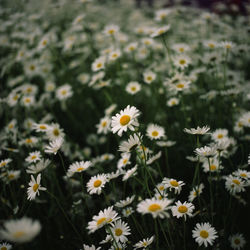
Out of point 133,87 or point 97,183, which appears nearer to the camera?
point 97,183

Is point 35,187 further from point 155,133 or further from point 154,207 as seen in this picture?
point 155,133

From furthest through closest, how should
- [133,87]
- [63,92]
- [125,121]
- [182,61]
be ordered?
[63,92]
[133,87]
[182,61]
[125,121]

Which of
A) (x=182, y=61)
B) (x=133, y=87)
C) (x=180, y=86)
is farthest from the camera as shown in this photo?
(x=133, y=87)

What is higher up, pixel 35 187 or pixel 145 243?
pixel 35 187

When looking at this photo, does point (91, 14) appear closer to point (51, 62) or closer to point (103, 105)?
point (51, 62)

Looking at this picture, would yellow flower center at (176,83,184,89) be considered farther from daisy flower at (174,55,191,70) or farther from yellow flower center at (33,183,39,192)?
yellow flower center at (33,183,39,192)

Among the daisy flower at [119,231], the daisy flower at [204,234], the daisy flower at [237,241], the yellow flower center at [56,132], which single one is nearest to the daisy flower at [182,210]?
the daisy flower at [204,234]

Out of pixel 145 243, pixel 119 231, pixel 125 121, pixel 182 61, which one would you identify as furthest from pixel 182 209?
pixel 182 61

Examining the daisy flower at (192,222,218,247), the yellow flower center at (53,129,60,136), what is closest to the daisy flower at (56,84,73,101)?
the yellow flower center at (53,129,60,136)
